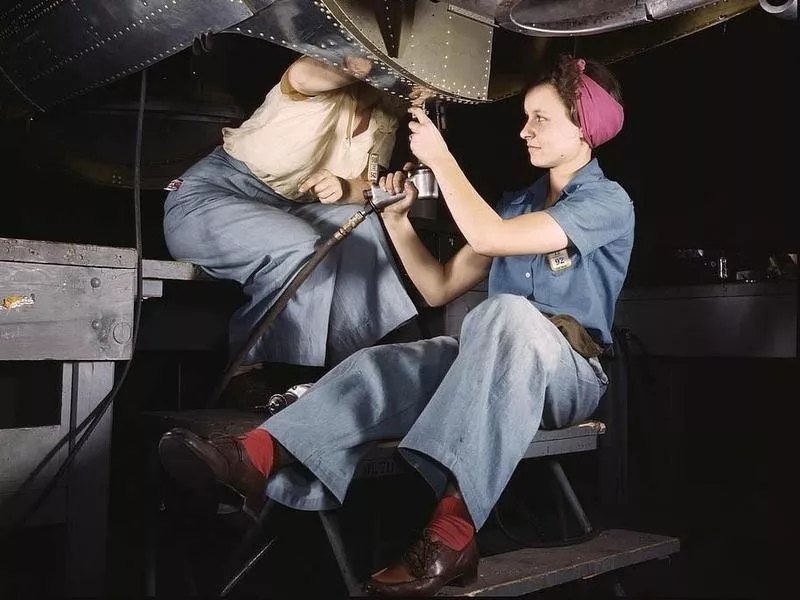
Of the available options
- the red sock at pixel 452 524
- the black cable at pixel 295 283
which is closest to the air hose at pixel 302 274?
the black cable at pixel 295 283

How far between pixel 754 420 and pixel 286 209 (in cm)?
262

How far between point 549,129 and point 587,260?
0.34 metres

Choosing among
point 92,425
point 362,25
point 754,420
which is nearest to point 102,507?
point 92,425

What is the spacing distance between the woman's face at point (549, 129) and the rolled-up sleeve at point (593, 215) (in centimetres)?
13

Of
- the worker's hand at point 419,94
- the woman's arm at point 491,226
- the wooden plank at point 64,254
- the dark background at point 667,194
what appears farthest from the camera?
the dark background at point 667,194

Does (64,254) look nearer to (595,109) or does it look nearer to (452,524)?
(452,524)

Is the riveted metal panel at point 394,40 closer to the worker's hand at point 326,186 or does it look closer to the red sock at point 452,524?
the worker's hand at point 326,186

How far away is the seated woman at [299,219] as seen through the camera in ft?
6.65

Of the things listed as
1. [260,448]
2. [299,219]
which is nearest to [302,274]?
[299,219]

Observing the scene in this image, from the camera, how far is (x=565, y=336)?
1704 mm

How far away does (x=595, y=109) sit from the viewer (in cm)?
184

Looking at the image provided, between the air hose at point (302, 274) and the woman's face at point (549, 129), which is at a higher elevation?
the woman's face at point (549, 129)

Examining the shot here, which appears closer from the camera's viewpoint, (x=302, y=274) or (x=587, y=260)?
(x=587, y=260)

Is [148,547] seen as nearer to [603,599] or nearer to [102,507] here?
[102,507]
